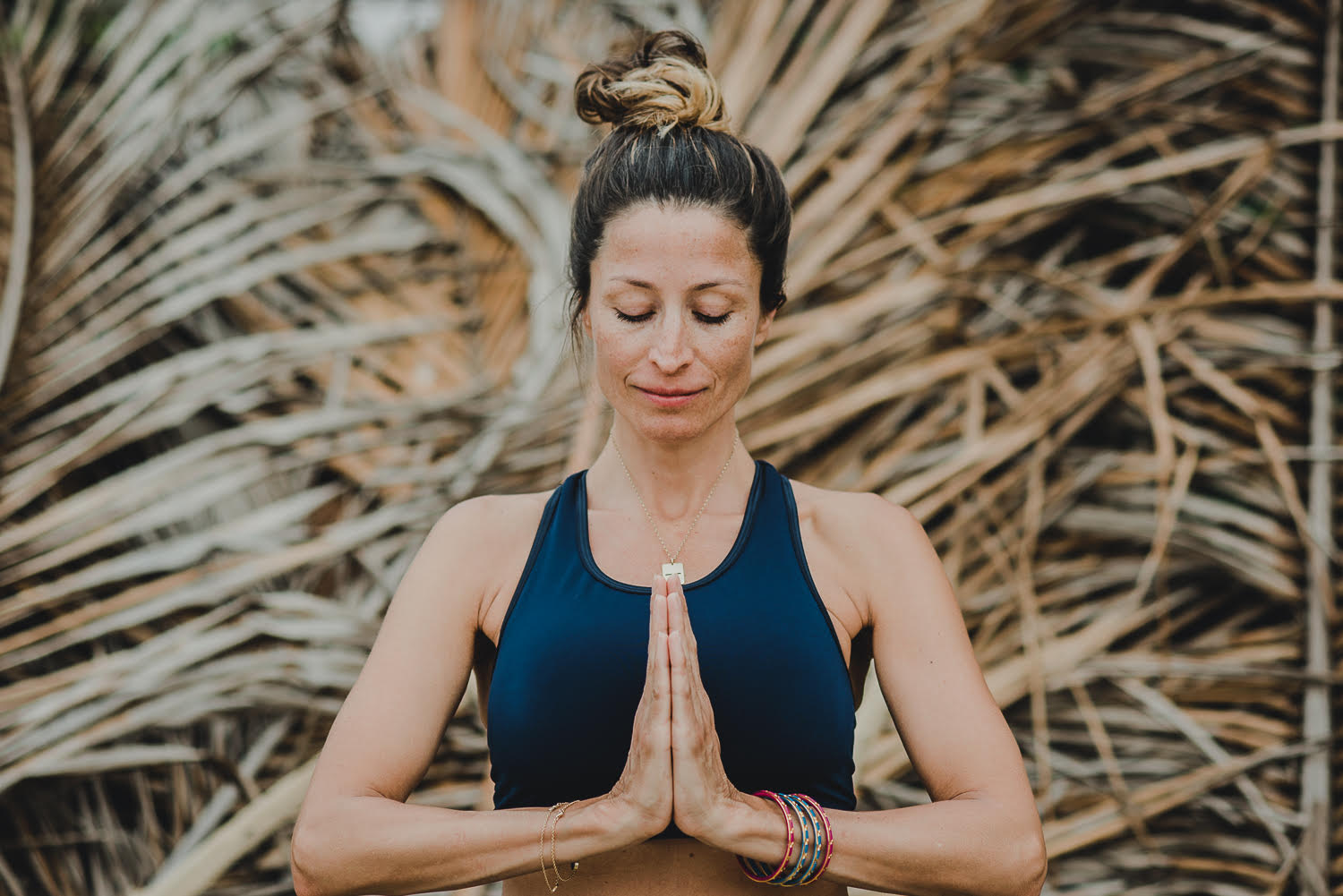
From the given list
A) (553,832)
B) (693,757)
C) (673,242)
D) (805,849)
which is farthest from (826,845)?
(673,242)

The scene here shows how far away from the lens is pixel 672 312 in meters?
1.23

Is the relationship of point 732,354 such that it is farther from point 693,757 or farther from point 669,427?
point 693,757

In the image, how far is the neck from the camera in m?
1.36

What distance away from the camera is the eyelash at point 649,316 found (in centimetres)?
125

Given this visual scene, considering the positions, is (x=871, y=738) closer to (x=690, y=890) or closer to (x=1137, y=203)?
(x=690, y=890)

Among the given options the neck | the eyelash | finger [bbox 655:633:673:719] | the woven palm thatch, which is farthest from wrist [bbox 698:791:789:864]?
the woven palm thatch

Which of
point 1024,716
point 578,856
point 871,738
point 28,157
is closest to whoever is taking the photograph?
point 578,856

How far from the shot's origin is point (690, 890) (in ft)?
4.03

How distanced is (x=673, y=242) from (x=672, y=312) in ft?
0.24

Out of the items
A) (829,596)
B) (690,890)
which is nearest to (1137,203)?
(829,596)

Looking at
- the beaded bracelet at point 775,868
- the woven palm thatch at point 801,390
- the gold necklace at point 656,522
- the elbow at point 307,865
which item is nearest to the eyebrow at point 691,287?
the gold necklace at point 656,522

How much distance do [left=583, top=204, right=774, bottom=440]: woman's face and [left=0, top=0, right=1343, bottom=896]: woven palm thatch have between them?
754mm

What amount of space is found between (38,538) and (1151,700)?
6.87 ft

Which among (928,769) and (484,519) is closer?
(928,769)
